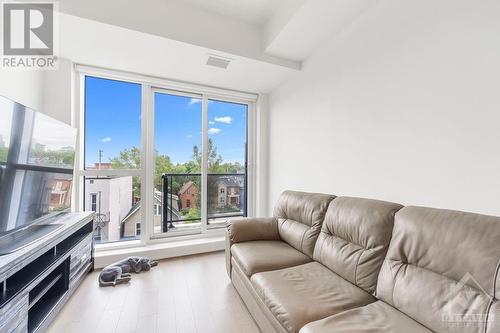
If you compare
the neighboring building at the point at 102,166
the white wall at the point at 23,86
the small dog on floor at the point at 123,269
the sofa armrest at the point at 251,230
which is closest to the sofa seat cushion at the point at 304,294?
the sofa armrest at the point at 251,230

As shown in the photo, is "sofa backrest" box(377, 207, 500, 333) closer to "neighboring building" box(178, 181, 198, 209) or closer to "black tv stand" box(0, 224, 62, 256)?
"black tv stand" box(0, 224, 62, 256)

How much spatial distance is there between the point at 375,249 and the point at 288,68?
2.29m

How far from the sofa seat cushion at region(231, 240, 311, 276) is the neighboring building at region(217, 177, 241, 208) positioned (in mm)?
1502

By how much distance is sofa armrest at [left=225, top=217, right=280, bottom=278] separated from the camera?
2201 millimetres

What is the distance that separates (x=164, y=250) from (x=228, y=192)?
1.29m

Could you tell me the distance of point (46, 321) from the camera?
1545mm

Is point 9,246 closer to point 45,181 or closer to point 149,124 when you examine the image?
point 45,181

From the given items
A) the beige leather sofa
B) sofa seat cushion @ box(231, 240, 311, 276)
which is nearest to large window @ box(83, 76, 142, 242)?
sofa seat cushion @ box(231, 240, 311, 276)

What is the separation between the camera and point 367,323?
3.37ft

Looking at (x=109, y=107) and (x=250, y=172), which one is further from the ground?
(x=109, y=107)

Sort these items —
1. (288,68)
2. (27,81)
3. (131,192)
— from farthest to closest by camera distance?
(131,192) < (288,68) < (27,81)

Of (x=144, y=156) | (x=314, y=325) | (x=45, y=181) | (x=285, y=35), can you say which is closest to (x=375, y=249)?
(x=314, y=325)

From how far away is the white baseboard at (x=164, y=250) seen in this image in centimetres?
258

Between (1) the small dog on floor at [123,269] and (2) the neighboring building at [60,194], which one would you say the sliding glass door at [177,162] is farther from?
(2) the neighboring building at [60,194]
